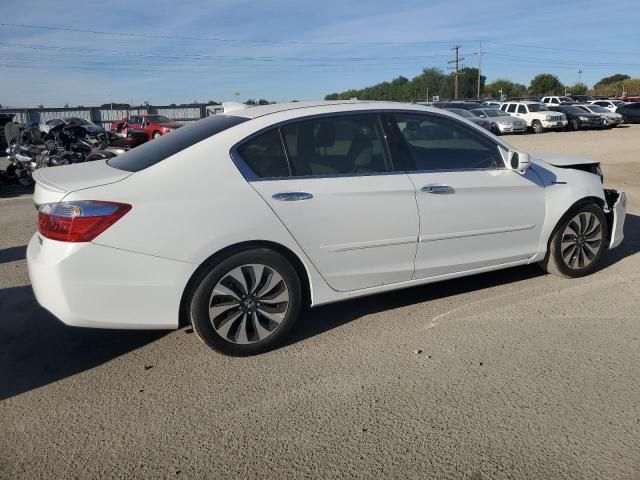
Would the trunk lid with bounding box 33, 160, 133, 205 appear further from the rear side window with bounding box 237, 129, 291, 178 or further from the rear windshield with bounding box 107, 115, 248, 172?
the rear side window with bounding box 237, 129, 291, 178

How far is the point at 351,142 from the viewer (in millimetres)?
3939

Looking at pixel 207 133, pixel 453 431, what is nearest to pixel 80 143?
pixel 207 133

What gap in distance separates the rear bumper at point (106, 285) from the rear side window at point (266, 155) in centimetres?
78

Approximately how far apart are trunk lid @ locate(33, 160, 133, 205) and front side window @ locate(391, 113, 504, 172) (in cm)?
200

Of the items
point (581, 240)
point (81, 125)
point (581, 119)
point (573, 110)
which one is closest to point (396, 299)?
point (581, 240)

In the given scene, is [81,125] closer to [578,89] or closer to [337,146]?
[337,146]

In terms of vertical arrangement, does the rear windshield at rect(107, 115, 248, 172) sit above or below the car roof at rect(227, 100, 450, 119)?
below

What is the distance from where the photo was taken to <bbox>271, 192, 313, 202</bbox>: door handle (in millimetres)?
3533

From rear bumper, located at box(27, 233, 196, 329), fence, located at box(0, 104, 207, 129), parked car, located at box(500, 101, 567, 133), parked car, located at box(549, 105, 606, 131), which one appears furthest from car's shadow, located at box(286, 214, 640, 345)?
fence, located at box(0, 104, 207, 129)

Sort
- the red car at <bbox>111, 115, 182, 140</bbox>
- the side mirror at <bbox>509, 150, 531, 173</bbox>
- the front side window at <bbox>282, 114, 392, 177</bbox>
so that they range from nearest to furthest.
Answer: the front side window at <bbox>282, 114, 392, 177</bbox> < the side mirror at <bbox>509, 150, 531, 173</bbox> < the red car at <bbox>111, 115, 182, 140</bbox>

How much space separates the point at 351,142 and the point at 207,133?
102 cm

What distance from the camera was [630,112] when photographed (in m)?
36.0

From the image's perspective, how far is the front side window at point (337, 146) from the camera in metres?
3.73

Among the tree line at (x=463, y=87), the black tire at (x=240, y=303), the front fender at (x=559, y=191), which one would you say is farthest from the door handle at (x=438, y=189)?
the tree line at (x=463, y=87)
